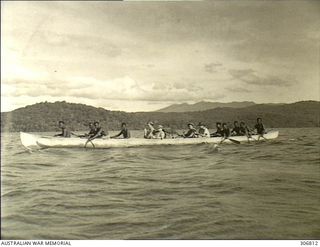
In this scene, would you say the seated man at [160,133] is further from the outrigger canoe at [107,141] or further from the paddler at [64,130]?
the paddler at [64,130]

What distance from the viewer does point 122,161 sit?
1.88 m

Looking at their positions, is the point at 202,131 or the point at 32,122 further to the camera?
the point at 202,131

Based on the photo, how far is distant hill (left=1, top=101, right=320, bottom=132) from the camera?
1773 mm

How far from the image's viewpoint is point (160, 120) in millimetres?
1897

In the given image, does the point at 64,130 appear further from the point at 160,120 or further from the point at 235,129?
the point at 235,129

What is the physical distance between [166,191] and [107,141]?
1.09 feet

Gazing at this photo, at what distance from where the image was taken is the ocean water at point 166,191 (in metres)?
Result: 1.76

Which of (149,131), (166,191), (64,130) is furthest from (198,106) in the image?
(64,130)

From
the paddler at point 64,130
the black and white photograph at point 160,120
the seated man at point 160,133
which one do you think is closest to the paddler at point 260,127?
the black and white photograph at point 160,120

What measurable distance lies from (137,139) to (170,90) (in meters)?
0.26

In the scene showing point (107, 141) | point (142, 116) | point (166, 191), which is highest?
point (142, 116)

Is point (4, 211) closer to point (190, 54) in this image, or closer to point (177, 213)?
point (177, 213)

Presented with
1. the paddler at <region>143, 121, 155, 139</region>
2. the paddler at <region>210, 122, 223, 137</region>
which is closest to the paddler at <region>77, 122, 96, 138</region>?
the paddler at <region>143, 121, 155, 139</region>

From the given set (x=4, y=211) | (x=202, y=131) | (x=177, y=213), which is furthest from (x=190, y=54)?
(x=4, y=211)
